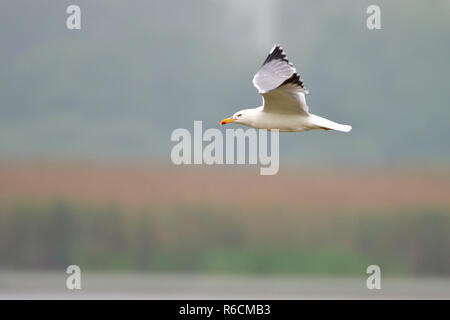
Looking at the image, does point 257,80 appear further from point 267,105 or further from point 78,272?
point 78,272

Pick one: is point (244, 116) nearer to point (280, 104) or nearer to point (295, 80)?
point (280, 104)

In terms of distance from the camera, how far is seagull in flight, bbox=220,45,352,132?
7.91 metres

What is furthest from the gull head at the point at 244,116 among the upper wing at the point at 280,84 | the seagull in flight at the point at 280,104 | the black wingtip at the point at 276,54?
the black wingtip at the point at 276,54

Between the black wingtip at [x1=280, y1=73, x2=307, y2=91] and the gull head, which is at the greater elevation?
the black wingtip at [x1=280, y1=73, x2=307, y2=91]

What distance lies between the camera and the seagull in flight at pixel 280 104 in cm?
791

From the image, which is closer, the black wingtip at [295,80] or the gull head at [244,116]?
the black wingtip at [295,80]

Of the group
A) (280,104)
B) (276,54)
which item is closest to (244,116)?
(280,104)

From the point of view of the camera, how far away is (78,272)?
1170 cm

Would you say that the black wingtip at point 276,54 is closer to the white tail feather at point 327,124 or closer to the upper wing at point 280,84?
the upper wing at point 280,84

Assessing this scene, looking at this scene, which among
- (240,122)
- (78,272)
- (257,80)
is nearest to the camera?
(257,80)

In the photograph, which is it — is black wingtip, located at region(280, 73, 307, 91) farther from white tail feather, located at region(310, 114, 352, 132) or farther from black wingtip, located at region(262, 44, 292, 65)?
white tail feather, located at region(310, 114, 352, 132)

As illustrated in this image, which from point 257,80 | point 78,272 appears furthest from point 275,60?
point 78,272

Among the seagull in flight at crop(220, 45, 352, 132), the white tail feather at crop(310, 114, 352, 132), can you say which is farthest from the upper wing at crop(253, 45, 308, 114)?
the white tail feather at crop(310, 114, 352, 132)

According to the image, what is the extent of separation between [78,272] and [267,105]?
4747 mm
